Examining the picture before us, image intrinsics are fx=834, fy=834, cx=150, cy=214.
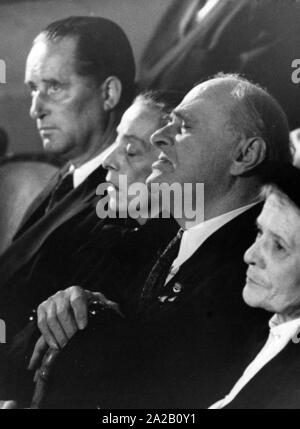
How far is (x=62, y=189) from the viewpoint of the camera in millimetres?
4074

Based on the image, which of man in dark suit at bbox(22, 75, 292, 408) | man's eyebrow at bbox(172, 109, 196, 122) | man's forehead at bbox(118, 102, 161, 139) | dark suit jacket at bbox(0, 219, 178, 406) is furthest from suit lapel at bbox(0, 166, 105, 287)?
man's eyebrow at bbox(172, 109, 196, 122)

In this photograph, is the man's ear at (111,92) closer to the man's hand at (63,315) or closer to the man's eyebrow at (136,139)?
the man's eyebrow at (136,139)

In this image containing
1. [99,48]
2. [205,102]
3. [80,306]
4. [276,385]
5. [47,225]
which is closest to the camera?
[276,385]

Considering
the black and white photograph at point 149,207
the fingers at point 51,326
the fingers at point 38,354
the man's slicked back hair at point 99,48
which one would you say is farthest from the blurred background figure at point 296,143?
the fingers at point 38,354

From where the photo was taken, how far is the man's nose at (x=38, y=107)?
4043 millimetres

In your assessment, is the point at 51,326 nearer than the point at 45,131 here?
Yes

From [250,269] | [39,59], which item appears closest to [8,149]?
[39,59]

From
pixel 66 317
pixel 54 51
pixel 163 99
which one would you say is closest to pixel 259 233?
pixel 163 99

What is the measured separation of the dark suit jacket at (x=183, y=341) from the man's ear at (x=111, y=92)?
0.81 m

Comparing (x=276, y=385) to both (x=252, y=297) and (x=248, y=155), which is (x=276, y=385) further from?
(x=248, y=155)

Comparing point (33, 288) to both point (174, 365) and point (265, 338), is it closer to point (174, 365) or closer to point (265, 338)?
point (174, 365)

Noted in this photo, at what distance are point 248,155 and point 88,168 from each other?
81cm

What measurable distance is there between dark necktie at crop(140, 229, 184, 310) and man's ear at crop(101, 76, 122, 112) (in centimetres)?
69

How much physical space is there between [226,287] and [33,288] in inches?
37.2
